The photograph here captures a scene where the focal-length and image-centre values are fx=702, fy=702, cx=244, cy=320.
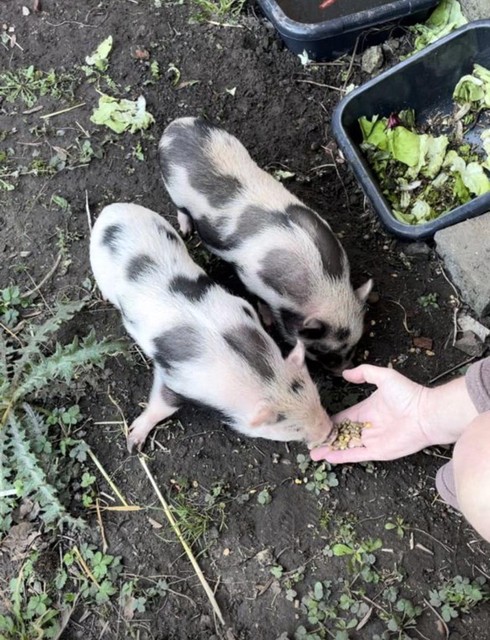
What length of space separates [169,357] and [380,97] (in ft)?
7.96

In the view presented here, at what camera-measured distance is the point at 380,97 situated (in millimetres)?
4793

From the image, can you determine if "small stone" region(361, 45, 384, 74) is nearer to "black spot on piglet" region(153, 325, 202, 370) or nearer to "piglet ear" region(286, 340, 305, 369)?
"piglet ear" region(286, 340, 305, 369)

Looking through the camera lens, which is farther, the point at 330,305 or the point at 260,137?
the point at 260,137

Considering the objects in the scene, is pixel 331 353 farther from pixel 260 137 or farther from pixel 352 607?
pixel 260 137

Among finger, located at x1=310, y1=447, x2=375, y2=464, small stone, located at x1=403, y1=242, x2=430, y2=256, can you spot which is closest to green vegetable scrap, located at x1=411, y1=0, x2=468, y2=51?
small stone, located at x1=403, y1=242, x2=430, y2=256

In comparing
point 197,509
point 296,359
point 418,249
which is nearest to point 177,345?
point 296,359

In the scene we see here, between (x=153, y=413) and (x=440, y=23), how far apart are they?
11.7 feet

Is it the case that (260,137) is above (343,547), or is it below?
above

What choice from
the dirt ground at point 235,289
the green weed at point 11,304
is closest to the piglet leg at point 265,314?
the dirt ground at point 235,289

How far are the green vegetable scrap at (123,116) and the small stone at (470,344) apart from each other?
2527 millimetres

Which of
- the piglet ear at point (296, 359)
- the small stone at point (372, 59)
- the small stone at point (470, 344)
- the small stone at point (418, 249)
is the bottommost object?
the small stone at point (470, 344)

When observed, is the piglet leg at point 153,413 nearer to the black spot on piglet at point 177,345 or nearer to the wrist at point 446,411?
the black spot on piglet at point 177,345

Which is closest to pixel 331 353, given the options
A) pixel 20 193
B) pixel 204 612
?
pixel 204 612

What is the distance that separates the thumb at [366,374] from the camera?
12.1ft
